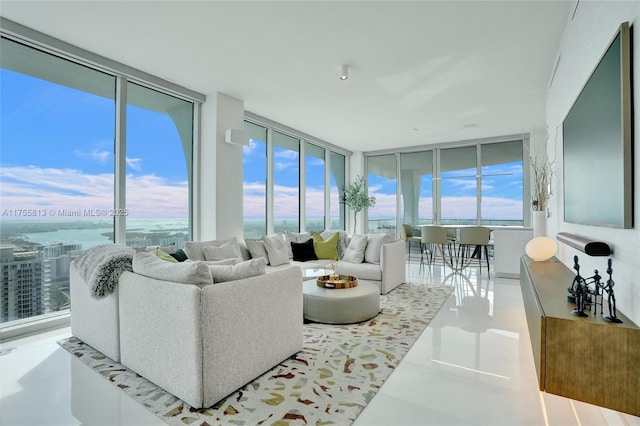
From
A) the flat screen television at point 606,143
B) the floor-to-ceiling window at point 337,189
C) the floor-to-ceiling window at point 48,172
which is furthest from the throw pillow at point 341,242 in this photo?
the flat screen television at point 606,143

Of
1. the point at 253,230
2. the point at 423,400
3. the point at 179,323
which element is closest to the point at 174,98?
the point at 253,230

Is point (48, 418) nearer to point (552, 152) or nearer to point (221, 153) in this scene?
point (221, 153)

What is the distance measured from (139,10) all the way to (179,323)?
264cm

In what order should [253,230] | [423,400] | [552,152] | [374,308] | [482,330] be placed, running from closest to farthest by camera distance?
[423,400], [482,330], [374,308], [552,152], [253,230]

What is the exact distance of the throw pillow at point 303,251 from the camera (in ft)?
17.2

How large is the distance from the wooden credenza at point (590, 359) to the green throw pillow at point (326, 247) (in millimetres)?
3787

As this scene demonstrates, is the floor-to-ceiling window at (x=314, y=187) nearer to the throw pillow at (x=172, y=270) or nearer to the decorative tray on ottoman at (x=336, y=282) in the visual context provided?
the decorative tray on ottoman at (x=336, y=282)

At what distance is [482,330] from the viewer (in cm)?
316

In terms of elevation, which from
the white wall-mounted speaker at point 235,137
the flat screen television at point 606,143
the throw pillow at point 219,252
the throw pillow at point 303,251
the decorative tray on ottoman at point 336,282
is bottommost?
the decorative tray on ottoman at point 336,282

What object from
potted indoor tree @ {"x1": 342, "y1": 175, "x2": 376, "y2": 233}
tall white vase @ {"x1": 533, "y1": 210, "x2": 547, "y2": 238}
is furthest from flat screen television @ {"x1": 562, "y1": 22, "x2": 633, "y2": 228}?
potted indoor tree @ {"x1": 342, "y1": 175, "x2": 376, "y2": 233}

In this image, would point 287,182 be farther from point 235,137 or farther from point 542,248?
point 542,248

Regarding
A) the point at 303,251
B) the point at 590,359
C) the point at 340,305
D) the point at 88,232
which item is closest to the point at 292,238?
the point at 303,251

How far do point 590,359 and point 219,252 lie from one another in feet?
11.4

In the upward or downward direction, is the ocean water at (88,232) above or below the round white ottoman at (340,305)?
above
